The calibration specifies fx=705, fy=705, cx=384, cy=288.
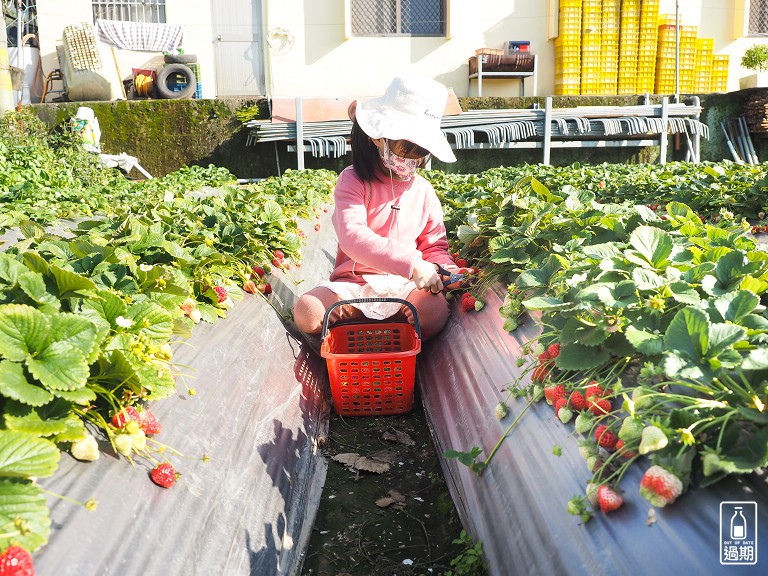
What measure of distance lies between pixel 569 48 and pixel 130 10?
8.60 m

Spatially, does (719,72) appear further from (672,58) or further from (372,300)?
(372,300)

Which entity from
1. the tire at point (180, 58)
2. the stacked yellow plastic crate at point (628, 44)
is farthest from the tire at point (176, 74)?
the stacked yellow plastic crate at point (628, 44)

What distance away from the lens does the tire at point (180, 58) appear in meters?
12.9

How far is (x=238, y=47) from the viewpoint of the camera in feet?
46.1

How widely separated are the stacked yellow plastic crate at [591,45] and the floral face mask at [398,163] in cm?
1203

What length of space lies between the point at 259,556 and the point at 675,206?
183 centimetres

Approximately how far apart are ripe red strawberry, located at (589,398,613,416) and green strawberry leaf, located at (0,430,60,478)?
990 millimetres

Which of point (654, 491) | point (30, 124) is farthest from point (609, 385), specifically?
point (30, 124)

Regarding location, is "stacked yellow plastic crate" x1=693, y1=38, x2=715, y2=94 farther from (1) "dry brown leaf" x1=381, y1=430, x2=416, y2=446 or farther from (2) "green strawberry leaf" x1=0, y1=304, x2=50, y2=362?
(2) "green strawberry leaf" x1=0, y1=304, x2=50, y2=362

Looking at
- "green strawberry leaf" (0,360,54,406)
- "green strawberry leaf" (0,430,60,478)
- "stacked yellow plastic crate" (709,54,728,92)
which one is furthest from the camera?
"stacked yellow plastic crate" (709,54,728,92)

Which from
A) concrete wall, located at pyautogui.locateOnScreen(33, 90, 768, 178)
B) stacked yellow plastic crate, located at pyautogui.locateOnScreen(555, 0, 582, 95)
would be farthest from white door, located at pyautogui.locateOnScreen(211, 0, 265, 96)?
stacked yellow plastic crate, located at pyautogui.locateOnScreen(555, 0, 582, 95)

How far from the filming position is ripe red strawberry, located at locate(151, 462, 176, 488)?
151cm

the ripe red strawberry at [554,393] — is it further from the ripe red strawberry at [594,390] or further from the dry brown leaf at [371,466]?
the dry brown leaf at [371,466]

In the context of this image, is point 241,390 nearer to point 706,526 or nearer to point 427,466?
point 427,466
